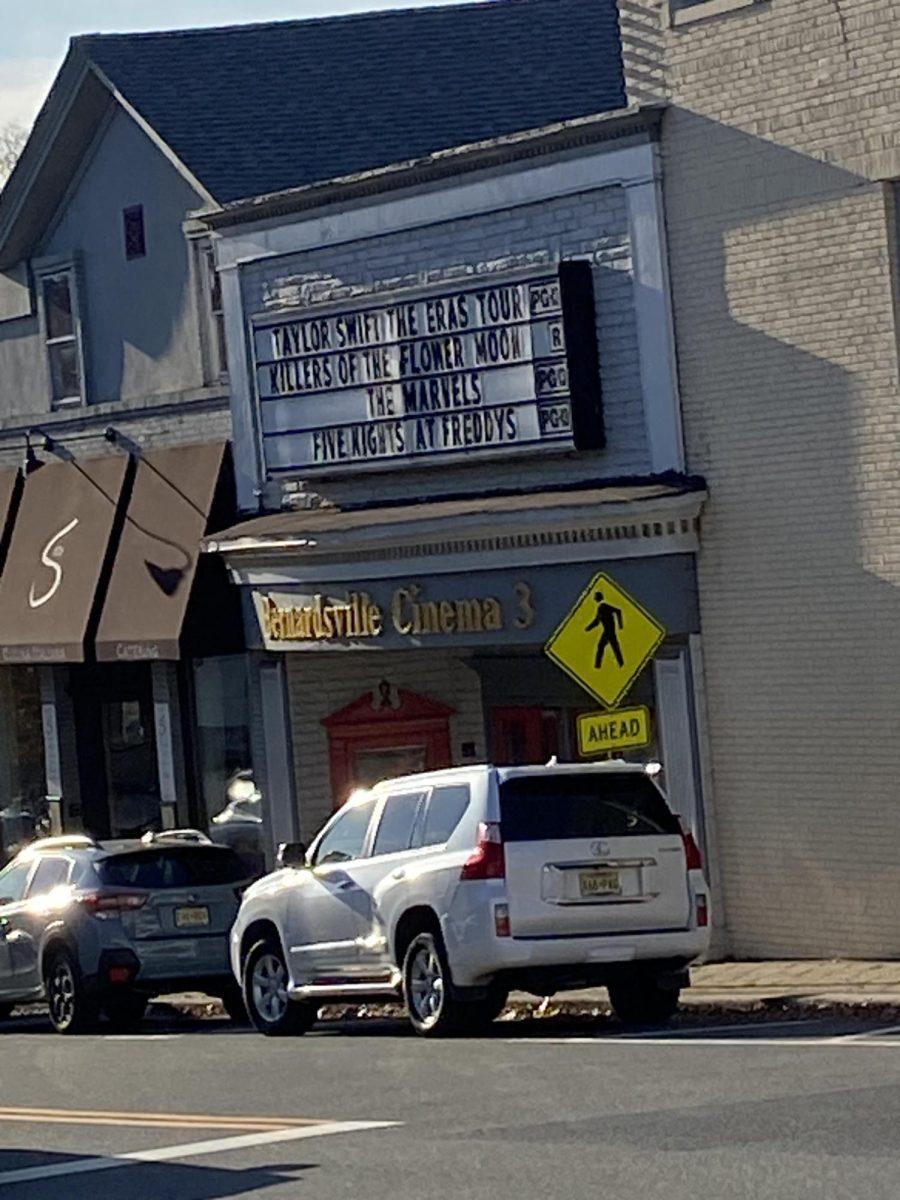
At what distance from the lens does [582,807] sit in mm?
17047

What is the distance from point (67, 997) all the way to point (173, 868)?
1.31 metres

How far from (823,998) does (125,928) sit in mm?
5907

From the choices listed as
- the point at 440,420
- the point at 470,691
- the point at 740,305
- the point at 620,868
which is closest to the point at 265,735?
the point at 470,691

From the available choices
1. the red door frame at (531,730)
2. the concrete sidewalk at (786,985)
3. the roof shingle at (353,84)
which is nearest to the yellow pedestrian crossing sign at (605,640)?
the concrete sidewalk at (786,985)

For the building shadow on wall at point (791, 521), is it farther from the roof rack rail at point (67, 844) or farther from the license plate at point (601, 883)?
the roof rack rail at point (67, 844)

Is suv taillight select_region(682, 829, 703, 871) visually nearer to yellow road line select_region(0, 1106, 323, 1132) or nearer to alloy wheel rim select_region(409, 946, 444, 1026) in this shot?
alloy wheel rim select_region(409, 946, 444, 1026)

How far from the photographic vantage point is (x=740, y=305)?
67.4 feet

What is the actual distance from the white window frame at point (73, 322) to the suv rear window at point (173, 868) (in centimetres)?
882

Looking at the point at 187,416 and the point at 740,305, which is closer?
the point at 740,305

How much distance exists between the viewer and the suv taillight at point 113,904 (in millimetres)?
20688

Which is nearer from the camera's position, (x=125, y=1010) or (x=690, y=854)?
(x=690, y=854)

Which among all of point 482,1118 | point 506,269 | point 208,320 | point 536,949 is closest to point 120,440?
point 208,320

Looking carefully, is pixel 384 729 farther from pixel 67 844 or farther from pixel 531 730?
pixel 67 844

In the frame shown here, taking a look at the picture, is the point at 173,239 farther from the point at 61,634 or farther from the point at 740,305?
the point at 740,305
